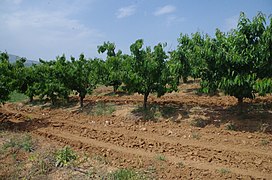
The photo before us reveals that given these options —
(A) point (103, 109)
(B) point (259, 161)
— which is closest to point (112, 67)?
(A) point (103, 109)

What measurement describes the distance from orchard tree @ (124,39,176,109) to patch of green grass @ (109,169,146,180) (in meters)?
6.62

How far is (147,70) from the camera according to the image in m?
12.9

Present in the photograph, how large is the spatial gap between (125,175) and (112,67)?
11999 millimetres

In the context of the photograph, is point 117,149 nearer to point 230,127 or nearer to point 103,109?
point 230,127

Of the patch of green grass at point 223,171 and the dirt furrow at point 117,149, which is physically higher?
the dirt furrow at point 117,149

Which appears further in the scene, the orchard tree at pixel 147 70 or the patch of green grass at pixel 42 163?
the orchard tree at pixel 147 70

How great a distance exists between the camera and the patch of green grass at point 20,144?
8985 millimetres

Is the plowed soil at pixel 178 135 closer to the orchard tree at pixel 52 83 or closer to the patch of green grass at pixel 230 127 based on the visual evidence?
the patch of green grass at pixel 230 127

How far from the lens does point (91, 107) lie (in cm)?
1638

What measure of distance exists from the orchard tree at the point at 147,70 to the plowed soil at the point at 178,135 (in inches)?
53.3

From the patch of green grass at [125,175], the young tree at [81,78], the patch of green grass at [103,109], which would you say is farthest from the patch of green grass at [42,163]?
the young tree at [81,78]

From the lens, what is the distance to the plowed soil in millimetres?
7207

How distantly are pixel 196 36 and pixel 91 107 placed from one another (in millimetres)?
8246

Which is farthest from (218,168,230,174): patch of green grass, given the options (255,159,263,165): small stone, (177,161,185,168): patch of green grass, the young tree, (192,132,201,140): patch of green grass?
the young tree
